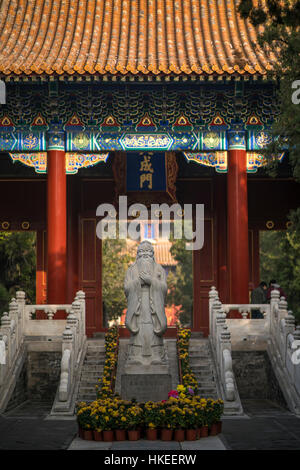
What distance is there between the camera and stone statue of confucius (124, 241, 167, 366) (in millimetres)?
11148

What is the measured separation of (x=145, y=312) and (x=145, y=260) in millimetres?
757

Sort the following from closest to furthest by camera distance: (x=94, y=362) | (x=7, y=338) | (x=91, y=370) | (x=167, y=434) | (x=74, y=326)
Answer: (x=167, y=434), (x=7, y=338), (x=74, y=326), (x=91, y=370), (x=94, y=362)

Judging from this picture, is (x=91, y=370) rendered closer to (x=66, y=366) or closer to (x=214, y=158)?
(x=66, y=366)

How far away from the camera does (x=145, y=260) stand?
442 inches

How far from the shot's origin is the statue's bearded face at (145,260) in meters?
11.2

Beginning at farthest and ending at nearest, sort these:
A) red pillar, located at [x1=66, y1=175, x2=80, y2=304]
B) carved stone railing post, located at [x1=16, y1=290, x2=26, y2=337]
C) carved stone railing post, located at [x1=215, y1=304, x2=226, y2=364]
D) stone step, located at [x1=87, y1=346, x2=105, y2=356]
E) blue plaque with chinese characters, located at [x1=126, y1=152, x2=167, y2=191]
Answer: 1. red pillar, located at [x1=66, y1=175, x2=80, y2=304]
2. blue plaque with chinese characters, located at [x1=126, y1=152, x2=167, y2=191]
3. stone step, located at [x1=87, y1=346, x2=105, y2=356]
4. carved stone railing post, located at [x1=16, y1=290, x2=26, y2=337]
5. carved stone railing post, located at [x1=215, y1=304, x2=226, y2=364]

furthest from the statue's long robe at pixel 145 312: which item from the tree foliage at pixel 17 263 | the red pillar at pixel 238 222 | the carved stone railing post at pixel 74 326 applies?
the tree foliage at pixel 17 263

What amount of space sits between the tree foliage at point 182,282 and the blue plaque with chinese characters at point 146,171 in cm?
2193

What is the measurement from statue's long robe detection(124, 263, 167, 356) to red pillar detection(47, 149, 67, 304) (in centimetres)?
384

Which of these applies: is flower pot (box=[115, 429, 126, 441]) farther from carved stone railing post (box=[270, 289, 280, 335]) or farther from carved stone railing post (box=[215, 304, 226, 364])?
carved stone railing post (box=[270, 289, 280, 335])

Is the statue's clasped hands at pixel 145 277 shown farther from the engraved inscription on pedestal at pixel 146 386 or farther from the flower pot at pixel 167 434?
the flower pot at pixel 167 434

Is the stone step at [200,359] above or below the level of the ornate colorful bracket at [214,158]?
below

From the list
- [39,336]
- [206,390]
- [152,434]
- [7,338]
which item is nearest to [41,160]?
[39,336]

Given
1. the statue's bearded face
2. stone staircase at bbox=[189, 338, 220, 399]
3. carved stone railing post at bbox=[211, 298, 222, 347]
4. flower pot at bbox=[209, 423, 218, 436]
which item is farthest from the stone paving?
the statue's bearded face
